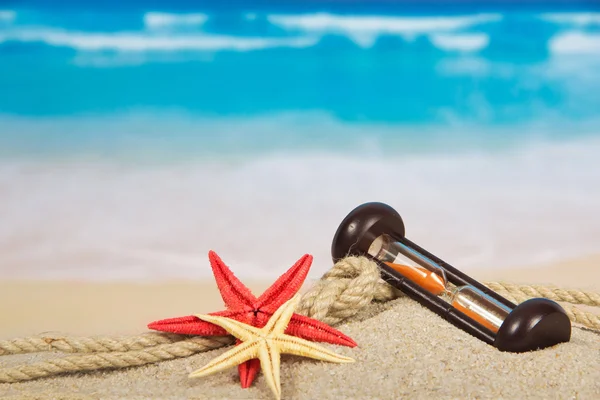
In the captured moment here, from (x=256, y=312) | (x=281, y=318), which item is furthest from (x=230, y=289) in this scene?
(x=281, y=318)

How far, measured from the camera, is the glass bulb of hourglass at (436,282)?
5.19 feet

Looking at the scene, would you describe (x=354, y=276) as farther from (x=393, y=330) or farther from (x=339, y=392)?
(x=339, y=392)

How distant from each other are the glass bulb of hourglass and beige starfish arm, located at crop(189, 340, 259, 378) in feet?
1.72

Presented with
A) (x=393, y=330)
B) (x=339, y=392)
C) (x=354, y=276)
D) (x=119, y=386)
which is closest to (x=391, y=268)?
(x=354, y=276)

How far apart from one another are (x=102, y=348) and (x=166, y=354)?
14 centimetres

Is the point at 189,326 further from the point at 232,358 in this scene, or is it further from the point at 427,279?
the point at 427,279

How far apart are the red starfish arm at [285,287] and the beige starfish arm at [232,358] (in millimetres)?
160

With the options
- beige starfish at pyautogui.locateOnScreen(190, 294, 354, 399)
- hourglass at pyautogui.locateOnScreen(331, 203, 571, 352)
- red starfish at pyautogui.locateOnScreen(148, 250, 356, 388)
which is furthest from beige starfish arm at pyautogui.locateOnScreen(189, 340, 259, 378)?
hourglass at pyautogui.locateOnScreen(331, 203, 571, 352)

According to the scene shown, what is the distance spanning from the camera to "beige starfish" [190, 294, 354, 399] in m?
1.32

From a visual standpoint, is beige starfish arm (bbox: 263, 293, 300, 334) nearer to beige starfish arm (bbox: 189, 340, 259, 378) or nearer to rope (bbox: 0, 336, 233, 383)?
beige starfish arm (bbox: 189, 340, 259, 378)

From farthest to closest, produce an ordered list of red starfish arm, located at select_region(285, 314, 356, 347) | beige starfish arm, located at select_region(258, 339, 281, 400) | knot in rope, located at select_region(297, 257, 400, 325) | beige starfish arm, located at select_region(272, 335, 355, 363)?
knot in rope, located at select_region(297, 257, 400, 325) < red starfish arm, located at select_region(285, 314, 356, 347) < beige starfish arm, located at select_region(272, 335, 355, 363) < beige starfish arm, located at select_region(258, 339, 281, 400)

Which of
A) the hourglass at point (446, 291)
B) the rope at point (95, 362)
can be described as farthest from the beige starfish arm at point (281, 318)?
the hourglass at point (446, 291)

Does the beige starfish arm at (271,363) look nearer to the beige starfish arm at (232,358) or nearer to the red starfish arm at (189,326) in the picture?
the beige starfish arm at (232,358)

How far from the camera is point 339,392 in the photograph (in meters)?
1.34
